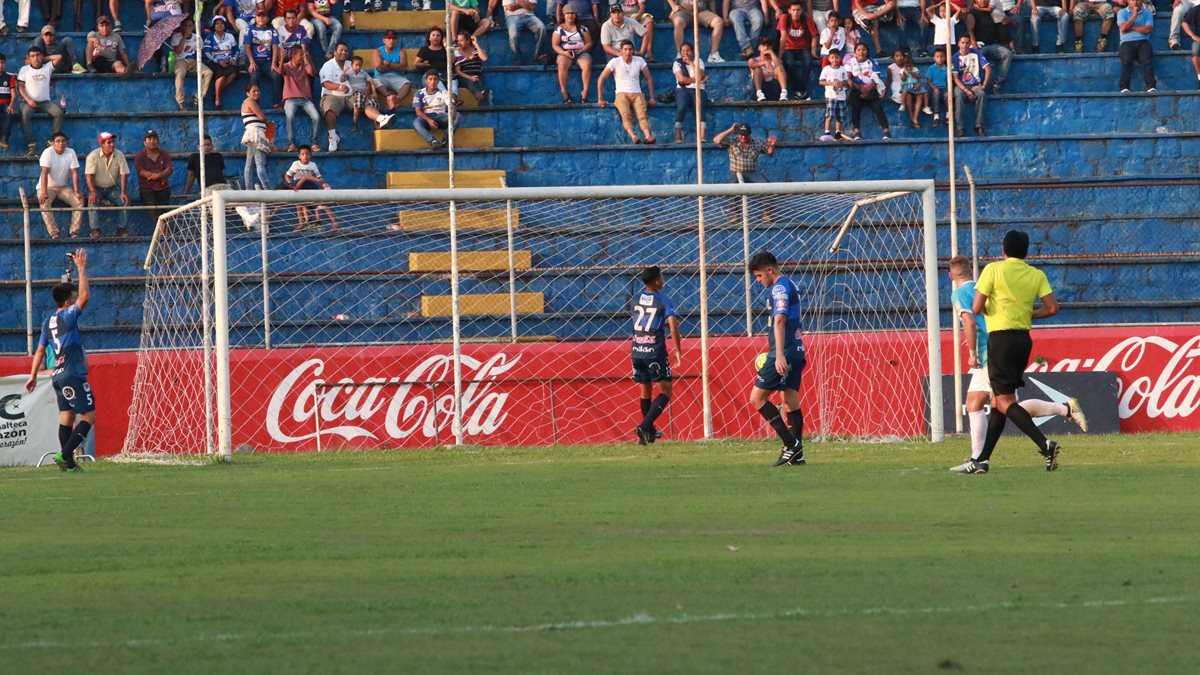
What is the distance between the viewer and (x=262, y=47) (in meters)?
29.2

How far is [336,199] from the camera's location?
68.0 ft

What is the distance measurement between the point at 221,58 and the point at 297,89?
1552mm

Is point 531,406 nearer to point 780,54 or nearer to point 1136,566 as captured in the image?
point 780,54

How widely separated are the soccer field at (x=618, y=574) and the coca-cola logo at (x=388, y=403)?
7.65 m

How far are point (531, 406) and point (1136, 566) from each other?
14.9 meters

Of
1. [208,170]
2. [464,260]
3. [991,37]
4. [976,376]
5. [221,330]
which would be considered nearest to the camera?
[976,376]

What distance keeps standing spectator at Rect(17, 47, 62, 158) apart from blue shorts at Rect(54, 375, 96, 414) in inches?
406

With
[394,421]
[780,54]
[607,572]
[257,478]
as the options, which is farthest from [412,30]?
[607,572]

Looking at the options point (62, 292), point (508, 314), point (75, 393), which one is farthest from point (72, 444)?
point (508, 314)

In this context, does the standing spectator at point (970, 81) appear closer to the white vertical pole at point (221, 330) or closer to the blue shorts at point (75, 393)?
the white vertical pole at point (221, 330)

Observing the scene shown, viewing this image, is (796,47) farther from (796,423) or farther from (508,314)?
(796,423)

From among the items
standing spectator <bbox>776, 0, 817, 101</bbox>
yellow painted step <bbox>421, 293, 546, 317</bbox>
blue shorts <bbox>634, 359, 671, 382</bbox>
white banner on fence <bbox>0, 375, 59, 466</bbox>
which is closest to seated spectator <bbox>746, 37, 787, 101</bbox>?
standing spectator <bbox>776, 0, 817, 101</bbox>

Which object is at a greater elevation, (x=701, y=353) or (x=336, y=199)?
(x=336, y=199)

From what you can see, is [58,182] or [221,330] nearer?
[221,330]
